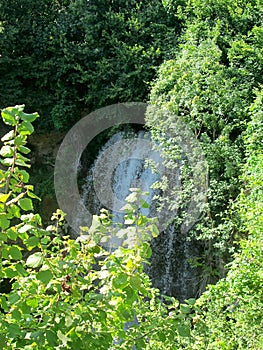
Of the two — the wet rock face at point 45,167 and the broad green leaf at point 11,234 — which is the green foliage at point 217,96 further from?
the broad green leaf at point 11,234

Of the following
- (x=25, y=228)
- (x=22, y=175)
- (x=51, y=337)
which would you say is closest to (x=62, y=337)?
(x=51, y=337)

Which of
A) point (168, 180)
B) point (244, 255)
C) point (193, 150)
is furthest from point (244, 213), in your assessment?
point (168, 180)

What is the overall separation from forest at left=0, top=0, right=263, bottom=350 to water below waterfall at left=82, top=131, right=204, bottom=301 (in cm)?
8

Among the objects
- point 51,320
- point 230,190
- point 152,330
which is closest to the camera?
point 51,320

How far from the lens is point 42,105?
32.4ft

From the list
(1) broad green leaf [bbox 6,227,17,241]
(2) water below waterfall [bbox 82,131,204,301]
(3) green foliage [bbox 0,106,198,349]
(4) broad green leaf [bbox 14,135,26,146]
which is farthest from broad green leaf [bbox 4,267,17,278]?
(2) water below waterfall [bbox 82,131,204,301]

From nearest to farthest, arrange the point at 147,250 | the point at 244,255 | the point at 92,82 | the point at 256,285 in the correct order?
the point at 147,250, the point at 256,285, the point at 244,255, the point at 92,82

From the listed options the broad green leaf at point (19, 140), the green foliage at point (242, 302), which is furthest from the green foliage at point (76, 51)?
the broad green leaf at point (19, 140)

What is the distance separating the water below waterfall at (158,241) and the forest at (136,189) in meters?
0.08

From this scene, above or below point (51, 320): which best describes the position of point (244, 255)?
above

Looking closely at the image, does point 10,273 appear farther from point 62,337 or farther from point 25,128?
point 25,128

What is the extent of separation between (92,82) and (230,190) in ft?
Result: 14.0

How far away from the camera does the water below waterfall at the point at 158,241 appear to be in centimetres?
773

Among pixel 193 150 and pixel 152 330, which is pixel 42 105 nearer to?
pixel 193 150
